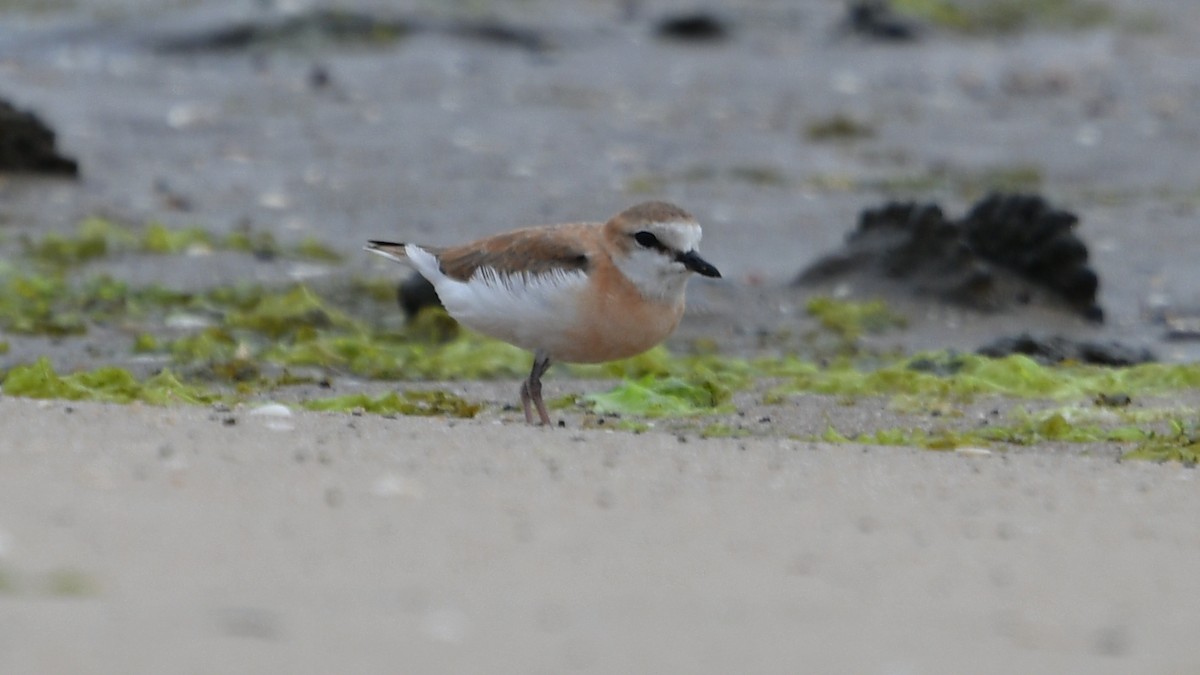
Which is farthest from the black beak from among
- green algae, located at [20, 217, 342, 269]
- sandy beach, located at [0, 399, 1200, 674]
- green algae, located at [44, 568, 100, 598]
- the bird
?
green algae, located at [20, 217, 342, 269]

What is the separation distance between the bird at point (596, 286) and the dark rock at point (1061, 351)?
2190 mm

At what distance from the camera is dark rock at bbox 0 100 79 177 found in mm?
10453

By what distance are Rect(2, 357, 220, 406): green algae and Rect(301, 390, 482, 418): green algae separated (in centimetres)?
38

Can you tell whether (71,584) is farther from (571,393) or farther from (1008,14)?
(1008,14)

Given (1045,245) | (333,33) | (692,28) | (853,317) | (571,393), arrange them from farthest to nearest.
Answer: (692,28) < (333,33) < (1045,245) < (853,317) < (571,393)

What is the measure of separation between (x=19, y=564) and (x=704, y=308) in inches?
228

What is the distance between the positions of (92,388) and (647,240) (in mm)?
1788

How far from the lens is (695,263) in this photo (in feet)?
18.9

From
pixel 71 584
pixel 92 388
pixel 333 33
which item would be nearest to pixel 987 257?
pixel 92 388

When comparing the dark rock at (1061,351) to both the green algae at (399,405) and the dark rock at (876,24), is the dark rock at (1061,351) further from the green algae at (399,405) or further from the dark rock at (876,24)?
the dark rock at (876,24)

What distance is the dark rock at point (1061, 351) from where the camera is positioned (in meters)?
7.59

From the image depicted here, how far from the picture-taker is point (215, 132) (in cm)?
1252

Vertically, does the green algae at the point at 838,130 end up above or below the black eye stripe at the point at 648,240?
above

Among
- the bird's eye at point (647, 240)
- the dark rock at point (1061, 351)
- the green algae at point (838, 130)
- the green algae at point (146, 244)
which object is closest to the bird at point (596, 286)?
the bird's eye at point (647, 240)
